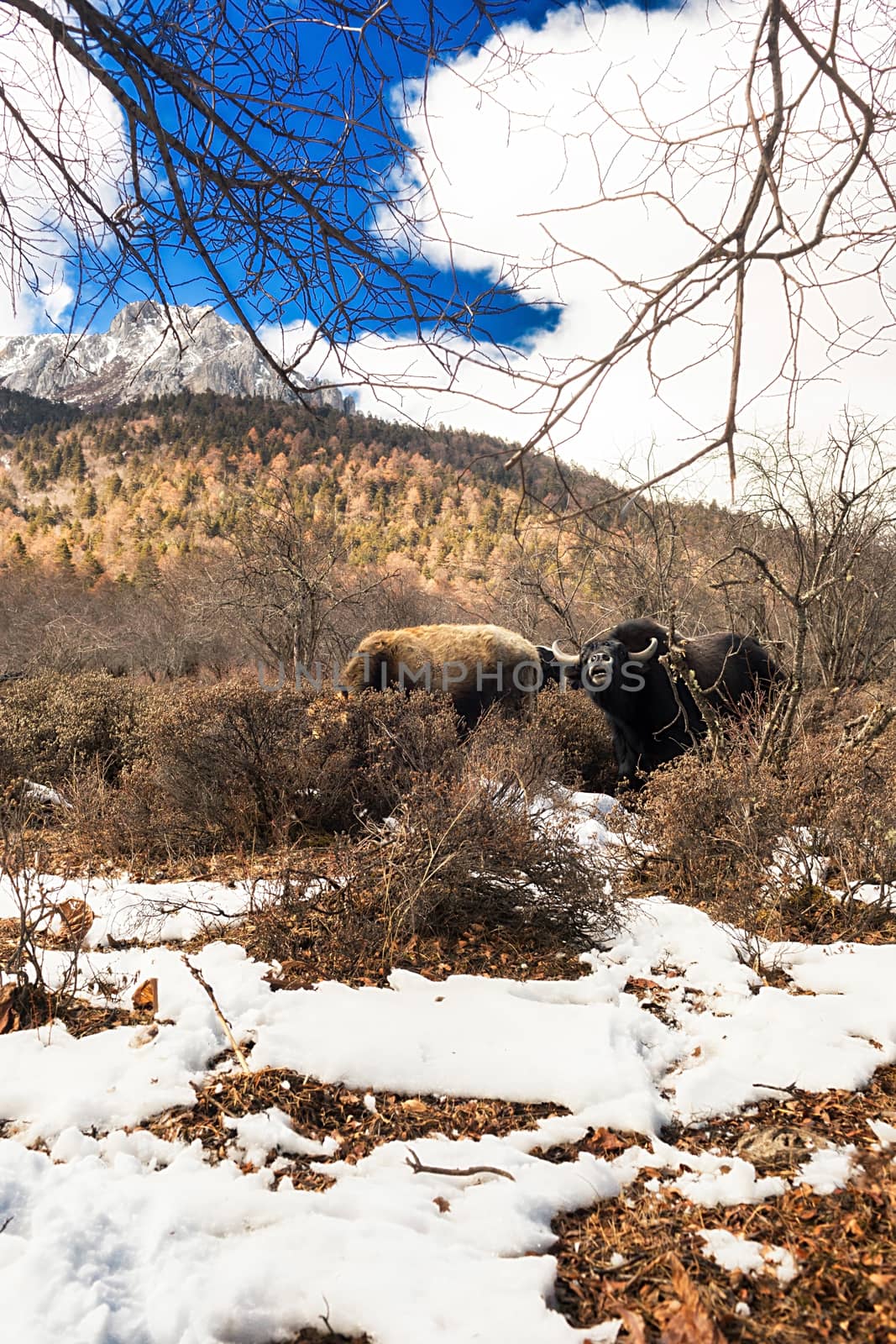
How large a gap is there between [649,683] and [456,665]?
10.0ft

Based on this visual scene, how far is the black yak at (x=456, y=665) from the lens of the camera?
1147 centimetres

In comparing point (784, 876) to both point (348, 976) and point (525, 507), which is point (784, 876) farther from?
point (525, 507)

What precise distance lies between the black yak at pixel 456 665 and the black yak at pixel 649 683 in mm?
1681

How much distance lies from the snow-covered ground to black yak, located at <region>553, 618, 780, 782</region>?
5209 millimetres

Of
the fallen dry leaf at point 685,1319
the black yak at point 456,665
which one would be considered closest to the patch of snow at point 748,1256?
the fallen dry leaf at point 685,1319

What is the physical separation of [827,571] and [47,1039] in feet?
38.0

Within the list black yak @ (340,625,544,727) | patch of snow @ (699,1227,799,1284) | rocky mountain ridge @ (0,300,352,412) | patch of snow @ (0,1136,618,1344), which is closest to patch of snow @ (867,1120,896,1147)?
patch of snow @ (699,1227,799,1284)

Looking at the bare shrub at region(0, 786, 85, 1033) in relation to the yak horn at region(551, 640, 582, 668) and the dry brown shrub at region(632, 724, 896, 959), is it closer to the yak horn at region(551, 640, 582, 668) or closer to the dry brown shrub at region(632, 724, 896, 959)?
the dry brown shrub at region(632, 724, 896, 959)

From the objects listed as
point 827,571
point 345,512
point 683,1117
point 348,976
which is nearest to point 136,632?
point 827,571

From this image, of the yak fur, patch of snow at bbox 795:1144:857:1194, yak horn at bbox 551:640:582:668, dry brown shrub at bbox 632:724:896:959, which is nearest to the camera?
patch of snow at bbox 795:1144:857:1194

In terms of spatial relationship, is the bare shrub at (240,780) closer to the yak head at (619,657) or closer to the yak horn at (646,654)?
the yak head at (619,657)

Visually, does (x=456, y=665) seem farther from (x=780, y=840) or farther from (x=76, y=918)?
(x=76, y=918)

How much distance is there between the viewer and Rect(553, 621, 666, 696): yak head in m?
9.34

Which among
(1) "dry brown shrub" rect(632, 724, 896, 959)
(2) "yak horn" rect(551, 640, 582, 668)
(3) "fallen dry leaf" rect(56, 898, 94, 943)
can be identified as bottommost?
(3) "fallen dry leaf" rect(56, 898, 94, 943)
